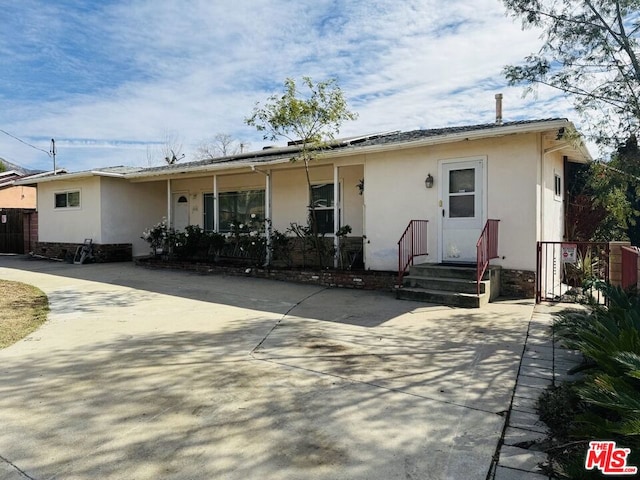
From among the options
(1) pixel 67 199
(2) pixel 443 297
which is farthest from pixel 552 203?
(1) pixel 67 199

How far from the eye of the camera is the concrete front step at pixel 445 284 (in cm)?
724

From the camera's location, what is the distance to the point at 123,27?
10.5 meters

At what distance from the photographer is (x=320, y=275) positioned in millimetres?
9602

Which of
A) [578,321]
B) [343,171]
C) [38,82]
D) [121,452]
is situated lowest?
[121,452]

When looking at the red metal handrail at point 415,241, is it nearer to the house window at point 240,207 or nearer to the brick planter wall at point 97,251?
the house window at point 240,207

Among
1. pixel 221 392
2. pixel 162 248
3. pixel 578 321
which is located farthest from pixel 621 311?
pixel 162 248

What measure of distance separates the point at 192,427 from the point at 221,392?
61 centimetres

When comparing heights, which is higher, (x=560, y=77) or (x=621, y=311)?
(x=560, y=77)

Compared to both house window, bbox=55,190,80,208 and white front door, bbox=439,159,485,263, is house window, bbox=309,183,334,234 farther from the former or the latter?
house window, bbox=55,190,80,208

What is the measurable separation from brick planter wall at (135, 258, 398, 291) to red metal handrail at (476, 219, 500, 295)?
1.84m

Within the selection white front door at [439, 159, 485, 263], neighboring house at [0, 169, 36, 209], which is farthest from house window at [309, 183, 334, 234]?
neighboring house at [0, 169, 36, 209]

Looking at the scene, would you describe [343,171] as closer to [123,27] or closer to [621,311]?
[123,27]

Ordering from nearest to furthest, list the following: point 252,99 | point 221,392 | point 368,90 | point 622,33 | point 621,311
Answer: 1. point 221,392
2. point 621,311
3. point 622,33
4. point 252,99
5. point 368,90

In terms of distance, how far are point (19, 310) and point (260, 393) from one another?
5.37 m
